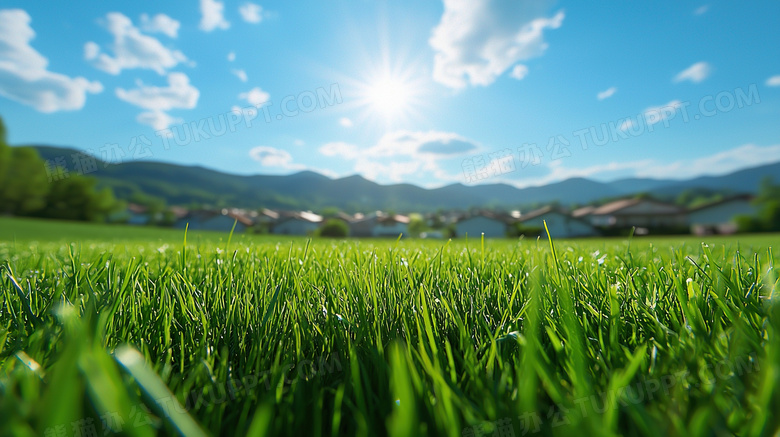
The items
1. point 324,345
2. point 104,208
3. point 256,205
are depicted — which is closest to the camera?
point 324,345

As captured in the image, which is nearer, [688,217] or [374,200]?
[688,217]

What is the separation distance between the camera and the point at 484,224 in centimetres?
5591

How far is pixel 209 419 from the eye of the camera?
552 millimetres

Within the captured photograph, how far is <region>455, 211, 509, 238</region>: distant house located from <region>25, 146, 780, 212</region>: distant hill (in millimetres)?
80900

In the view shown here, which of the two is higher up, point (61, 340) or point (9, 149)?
point (9, 149)

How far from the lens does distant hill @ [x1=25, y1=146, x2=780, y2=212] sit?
135 m

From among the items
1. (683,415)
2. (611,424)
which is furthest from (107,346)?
(683,415)

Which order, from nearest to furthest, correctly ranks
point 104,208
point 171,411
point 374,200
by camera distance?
point 171,411 < point 104,208 < point 374,200

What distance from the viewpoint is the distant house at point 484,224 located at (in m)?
53.6

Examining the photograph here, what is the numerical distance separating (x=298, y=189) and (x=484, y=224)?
136 metres

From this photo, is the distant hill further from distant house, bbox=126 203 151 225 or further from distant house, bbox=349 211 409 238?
distant house, bbox=349 211 409 238

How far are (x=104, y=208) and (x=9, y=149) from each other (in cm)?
1636

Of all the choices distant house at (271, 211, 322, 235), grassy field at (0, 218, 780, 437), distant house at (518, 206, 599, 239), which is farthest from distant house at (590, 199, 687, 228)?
grassy field at (0, 218, 780, 437)

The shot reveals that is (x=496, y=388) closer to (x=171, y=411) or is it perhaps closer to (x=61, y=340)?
(x=171, y=411)
